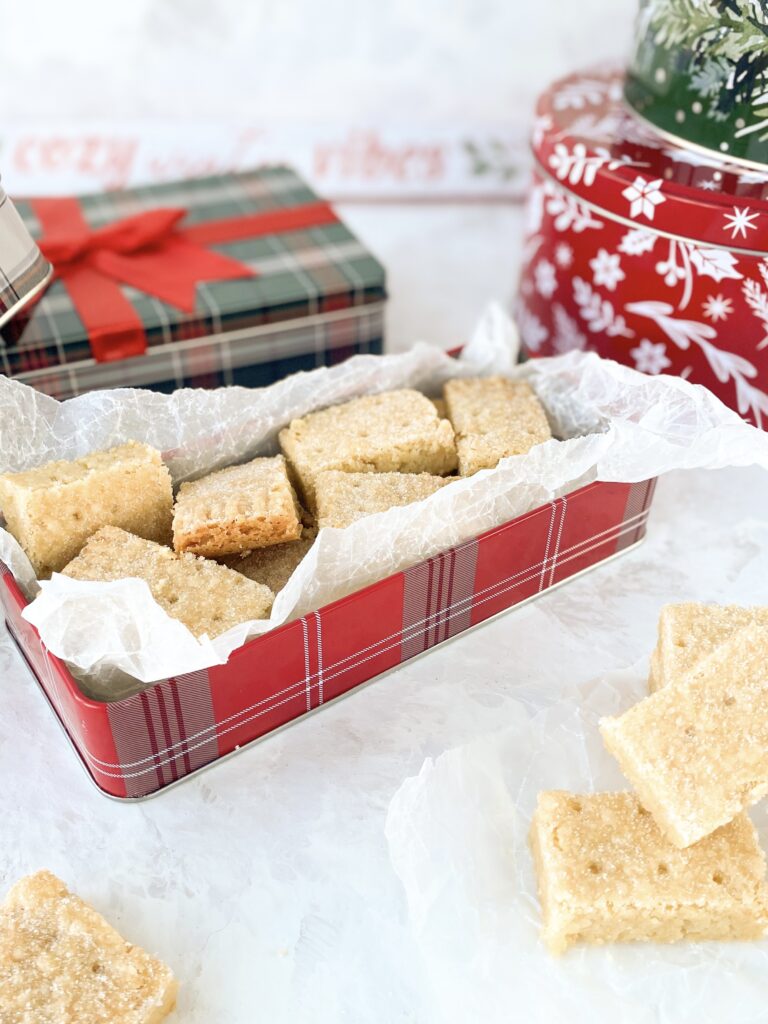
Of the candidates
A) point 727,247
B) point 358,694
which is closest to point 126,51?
point 727,247

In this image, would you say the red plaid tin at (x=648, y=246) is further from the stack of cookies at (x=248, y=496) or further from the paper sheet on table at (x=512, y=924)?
the paper sheet on table at (x=512, y=924)

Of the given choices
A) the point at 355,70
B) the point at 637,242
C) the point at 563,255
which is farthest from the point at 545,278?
the point at 355,70

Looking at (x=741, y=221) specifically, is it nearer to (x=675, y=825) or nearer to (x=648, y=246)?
(x=648, y=246)

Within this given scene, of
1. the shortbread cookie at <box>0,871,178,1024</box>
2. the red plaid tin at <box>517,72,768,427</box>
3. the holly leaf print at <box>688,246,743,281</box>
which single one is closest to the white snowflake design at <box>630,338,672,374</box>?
the red plaid tin at <box>517,72,768,427</box>

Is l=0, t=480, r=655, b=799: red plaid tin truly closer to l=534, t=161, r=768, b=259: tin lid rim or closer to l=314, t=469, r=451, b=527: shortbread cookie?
l=314, t=469, r=451, b=527: shortbread cookie

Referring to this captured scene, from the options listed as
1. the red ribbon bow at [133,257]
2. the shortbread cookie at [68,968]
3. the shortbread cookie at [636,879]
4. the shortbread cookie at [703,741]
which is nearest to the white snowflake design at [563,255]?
the red ribbon bow at [133,257]
